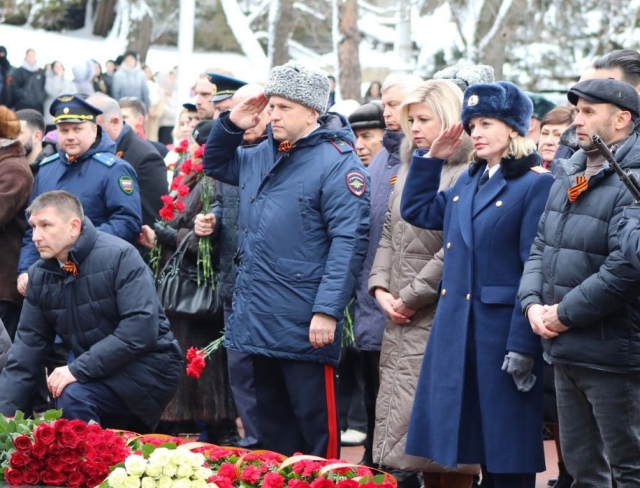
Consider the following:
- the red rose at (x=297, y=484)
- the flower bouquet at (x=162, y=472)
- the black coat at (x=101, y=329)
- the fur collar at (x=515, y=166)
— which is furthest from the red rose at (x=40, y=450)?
the fur collar at (x=515, y=166)

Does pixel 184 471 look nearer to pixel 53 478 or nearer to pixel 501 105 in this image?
pixel 53 478

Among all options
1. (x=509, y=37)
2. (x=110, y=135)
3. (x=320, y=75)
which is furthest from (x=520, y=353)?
(x=509, y=37)

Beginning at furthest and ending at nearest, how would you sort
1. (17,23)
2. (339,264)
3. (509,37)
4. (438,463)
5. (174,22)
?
(174,22) → (17,23) → (509,37) → (339,264) → (438,463)

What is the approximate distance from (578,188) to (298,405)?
1896 mm

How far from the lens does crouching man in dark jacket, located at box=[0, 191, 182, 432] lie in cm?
643

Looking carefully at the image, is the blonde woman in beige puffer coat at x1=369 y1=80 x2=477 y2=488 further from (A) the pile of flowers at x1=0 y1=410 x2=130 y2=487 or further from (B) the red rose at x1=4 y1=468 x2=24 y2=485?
(B) the red rose at x1=4 y1=468 x2=24 y2=485

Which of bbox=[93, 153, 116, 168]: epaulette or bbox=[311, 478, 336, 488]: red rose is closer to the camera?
bbox=[311, 478, 336, 488]: red rose

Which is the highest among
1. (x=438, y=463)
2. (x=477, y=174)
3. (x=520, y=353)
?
(x=477, y=174)

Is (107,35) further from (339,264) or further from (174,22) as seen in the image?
(339,264)

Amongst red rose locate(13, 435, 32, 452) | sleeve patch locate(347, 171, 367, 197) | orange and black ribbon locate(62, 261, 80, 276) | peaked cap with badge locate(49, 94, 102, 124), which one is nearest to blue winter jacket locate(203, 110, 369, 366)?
sleeve patch locate(347, 171, 367, 197)

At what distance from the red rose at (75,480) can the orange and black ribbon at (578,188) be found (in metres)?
2.34

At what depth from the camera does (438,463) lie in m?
5.57

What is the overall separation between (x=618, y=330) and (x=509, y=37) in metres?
19.8

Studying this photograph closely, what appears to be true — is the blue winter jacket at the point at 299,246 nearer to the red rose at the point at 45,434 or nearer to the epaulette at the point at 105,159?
the red rose at the point at 45,434
